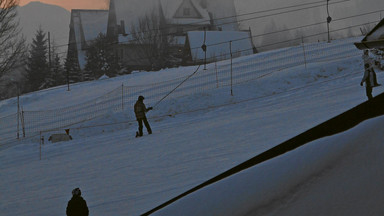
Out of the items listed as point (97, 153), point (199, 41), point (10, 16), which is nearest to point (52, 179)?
point (97, 153)

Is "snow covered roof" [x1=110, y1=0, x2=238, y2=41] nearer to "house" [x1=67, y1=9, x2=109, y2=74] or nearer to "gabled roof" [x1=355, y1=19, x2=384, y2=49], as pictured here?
"house" [x1=67, y1=9, x2=109, y2=74]

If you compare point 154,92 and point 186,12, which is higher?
point 186,12

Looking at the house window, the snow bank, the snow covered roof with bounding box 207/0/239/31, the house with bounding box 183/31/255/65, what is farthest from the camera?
the snow covered roof with bounding box 207/0/239/31

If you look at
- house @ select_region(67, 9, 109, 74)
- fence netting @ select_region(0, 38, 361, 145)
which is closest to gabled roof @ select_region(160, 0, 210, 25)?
house @ select_region(67, 9, 109, 74)

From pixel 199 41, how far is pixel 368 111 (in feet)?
164

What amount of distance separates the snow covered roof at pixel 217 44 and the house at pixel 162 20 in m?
3.14

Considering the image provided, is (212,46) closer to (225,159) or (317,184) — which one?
(225,159)

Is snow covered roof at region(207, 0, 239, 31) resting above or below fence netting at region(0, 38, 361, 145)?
above

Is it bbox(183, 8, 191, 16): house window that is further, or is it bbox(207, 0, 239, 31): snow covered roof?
bbox(207, 0, 239, 31): snow covered roof

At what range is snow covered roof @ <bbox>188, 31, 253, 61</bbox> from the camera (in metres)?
49.4

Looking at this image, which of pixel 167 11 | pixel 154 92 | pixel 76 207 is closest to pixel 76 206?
pixel 76 207

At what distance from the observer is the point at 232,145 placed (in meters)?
12.0

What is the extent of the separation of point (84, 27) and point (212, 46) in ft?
72.1

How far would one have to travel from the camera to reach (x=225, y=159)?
1045 cm
